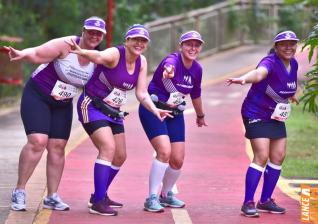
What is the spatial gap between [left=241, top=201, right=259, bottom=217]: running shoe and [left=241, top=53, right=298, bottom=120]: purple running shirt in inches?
38.0

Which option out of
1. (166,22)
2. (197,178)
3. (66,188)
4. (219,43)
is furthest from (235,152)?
(219,43)

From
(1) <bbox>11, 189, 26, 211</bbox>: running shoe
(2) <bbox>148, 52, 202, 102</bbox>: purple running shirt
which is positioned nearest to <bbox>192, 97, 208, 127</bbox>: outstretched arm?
(2) <bbox>148, 52, 202, 102</bbox>: purple running shirt

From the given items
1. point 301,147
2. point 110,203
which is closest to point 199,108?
point 110,203

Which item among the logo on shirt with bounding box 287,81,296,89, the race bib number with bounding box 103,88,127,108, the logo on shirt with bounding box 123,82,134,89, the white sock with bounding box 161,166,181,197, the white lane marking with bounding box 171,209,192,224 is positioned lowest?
the white lane marking with bounding box 171,209,192,224

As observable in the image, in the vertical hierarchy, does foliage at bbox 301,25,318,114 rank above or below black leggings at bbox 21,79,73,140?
above

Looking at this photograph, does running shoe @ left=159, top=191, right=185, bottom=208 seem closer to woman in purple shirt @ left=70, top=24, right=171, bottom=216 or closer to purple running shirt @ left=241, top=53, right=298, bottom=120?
woman in purple shirt @ left=70, top=24, right=171, bottom=216

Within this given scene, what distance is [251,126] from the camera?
10016 mm

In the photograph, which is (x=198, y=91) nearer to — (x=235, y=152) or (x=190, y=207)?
(x=190, y=207)

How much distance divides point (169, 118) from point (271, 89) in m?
1.17

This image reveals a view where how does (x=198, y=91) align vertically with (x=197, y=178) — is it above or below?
above

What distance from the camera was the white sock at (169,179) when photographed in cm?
1030

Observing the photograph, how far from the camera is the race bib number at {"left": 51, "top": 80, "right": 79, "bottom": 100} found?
31.3 feet

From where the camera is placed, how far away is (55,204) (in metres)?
9.79

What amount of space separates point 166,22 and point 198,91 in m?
18.7
